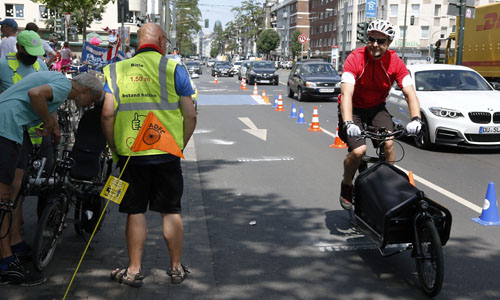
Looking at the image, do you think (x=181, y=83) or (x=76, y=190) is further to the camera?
(x=76, y=190)

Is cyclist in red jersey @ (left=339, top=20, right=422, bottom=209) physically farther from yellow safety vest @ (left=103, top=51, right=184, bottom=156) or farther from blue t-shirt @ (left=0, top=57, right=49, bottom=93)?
blue t-shirt @ (left=0, top=57, right=49, bottom=93)

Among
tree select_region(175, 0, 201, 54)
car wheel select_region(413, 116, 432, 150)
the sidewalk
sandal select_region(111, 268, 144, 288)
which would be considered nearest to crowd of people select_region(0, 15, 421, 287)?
sandal select_region(111, 268, 144, 288)

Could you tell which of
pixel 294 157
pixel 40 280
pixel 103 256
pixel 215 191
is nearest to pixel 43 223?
pixel 40 280

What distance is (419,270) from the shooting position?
4.32 m

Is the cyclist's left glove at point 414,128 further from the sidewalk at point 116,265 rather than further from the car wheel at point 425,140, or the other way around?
the car wheel at point 425,140

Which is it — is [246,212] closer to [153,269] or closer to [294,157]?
[153,269]

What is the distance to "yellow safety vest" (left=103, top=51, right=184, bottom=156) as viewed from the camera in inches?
163

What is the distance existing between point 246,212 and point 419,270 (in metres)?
2.65

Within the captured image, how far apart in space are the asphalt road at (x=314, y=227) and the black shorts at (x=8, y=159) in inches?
67.2

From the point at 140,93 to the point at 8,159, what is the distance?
1068 millimetres

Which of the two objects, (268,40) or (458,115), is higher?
(268,40)

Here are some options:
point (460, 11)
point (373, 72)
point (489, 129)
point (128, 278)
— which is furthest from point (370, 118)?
point (460, 11)

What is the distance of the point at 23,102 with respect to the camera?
4324 mm

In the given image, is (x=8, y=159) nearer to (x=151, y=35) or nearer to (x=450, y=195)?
(x=151, y=35)
